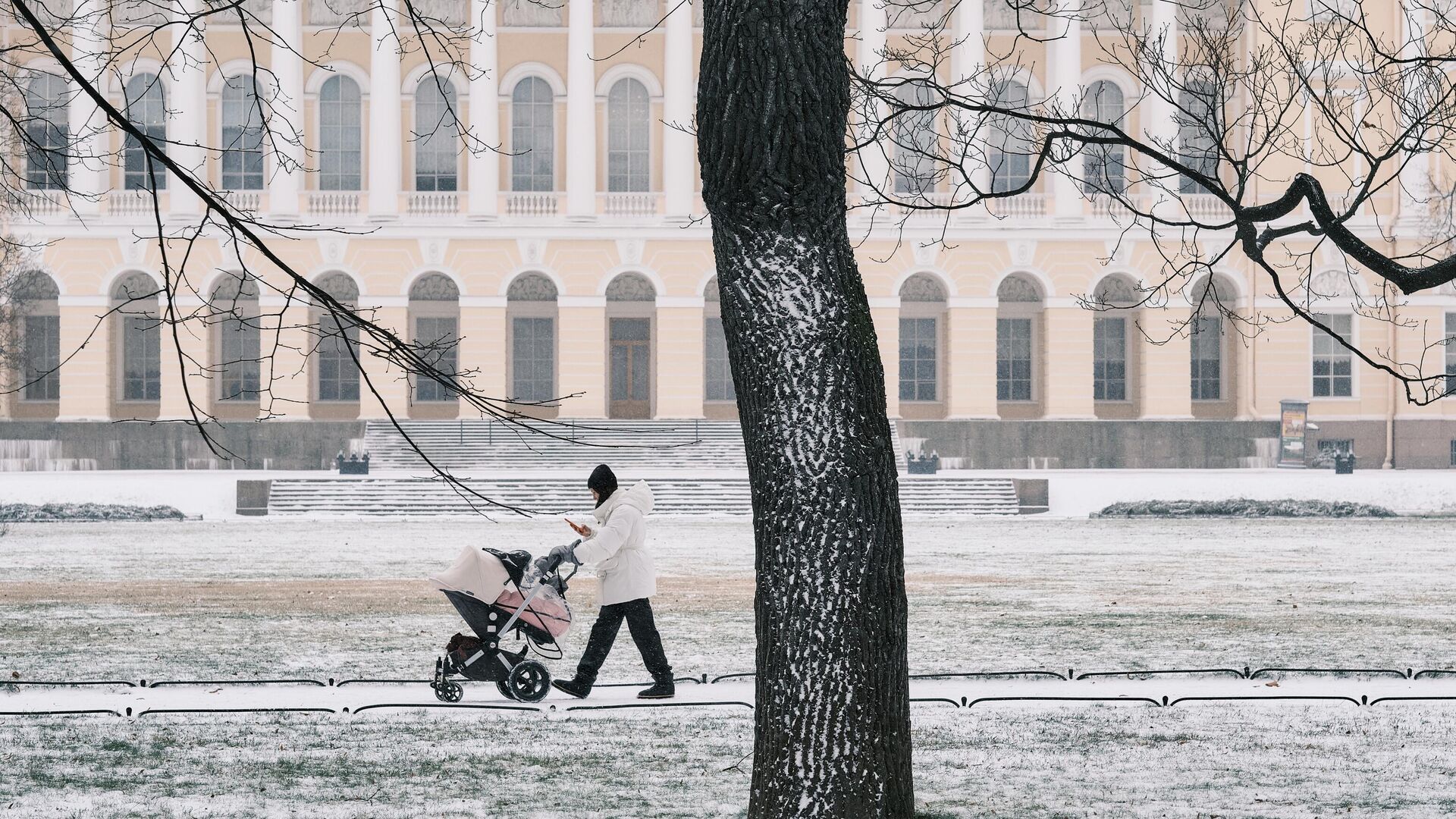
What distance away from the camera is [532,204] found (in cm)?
4634

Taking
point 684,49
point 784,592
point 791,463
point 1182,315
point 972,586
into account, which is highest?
point 684,49

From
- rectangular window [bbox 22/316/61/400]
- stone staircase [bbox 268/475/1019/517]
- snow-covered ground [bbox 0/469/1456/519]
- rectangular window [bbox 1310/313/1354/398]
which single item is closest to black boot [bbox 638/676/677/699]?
stone staircase [bbox 268/475/1019/517]

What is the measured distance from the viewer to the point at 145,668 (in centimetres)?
1123

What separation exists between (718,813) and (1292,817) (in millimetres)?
2348

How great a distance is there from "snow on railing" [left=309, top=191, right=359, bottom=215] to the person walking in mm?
38072

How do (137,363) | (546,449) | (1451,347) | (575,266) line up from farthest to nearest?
(137,363) → (575,266) → (1451,347) → (546,449)

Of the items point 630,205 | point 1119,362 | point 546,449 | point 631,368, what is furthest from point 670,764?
point 1119,362

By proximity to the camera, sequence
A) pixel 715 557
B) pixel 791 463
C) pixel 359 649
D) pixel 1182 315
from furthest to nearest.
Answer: pixel 1182 315
pixel 715 557
pixel 359 649
pixel 791 463

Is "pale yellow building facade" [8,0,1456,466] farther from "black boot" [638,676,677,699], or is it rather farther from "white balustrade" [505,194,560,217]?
"black boot" [638,676,677,699]

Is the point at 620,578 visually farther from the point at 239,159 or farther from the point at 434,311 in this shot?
the point at 239,159

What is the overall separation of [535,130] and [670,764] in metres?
40.9

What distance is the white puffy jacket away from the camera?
9258mm

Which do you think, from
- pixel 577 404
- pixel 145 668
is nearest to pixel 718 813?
pixel 145 668

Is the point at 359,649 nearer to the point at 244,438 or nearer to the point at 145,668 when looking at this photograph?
the point at 145,668
